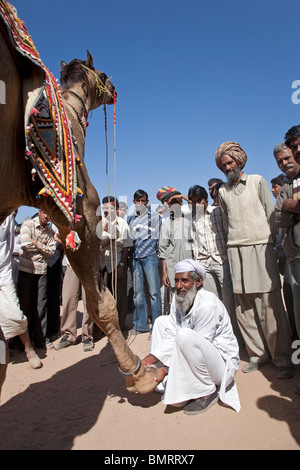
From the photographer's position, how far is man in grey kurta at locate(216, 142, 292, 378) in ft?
11.9

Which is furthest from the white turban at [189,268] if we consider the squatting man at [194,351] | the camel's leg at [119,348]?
the camel's leg at [119,348]

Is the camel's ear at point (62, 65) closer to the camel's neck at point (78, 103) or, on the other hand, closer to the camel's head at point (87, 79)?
the camel's head at point (87, 79)

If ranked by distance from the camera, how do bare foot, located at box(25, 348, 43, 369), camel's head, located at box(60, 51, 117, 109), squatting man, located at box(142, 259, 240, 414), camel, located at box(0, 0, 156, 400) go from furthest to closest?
bare foot, located at box(25, 348, 43, 369) < squatting man, located at box(142, 259, 240, 414) < camel's head, located at box(60, 51, 117, 109) < camel, located at box(0, 0, 156, 400)

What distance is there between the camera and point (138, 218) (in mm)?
6051

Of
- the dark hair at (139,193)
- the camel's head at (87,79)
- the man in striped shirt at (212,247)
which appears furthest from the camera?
the dark hair at (139,193)

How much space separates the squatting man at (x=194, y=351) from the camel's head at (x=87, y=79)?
177cm

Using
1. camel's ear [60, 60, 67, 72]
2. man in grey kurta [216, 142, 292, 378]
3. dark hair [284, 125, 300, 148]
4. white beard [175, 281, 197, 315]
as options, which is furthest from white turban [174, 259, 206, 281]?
camel's ear [60, 60, 67, 72]

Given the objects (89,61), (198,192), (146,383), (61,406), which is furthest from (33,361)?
(89,61)

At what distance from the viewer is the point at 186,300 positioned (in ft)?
10.7

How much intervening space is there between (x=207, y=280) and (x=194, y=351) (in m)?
1.73

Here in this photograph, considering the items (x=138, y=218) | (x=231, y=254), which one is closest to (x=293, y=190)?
(x=231, y=254)

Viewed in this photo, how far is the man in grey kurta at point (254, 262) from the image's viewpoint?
361 cm

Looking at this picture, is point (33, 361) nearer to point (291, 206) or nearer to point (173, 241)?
point (173, 241)

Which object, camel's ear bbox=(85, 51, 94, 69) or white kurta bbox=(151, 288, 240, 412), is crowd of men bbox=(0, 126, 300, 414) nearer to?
white kurta bbox=(151, 288, 240, 412)
